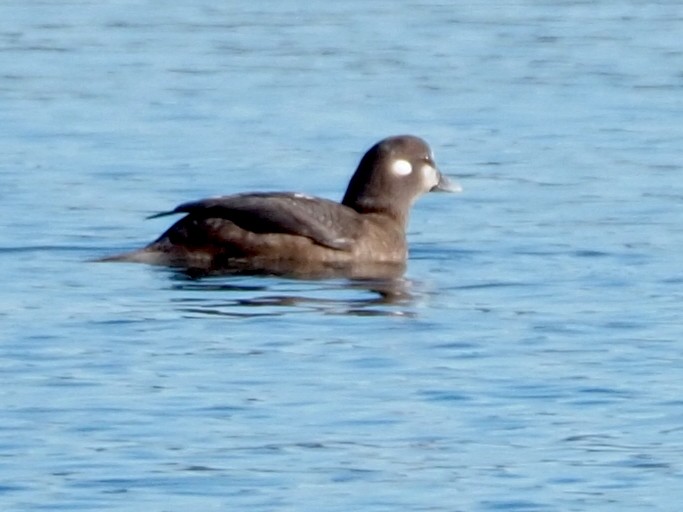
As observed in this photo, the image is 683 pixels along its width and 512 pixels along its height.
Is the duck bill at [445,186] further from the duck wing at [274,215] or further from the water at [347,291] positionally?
the duck wing at [274,215]

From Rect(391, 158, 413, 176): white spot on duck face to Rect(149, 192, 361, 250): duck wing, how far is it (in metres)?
1.09

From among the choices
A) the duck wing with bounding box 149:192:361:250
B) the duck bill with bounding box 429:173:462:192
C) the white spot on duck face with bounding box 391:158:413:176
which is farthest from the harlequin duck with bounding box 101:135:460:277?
the duck bill with bounding box 429:173:462:192

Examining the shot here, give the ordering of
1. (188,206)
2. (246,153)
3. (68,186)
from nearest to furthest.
Result: 1. (188,206)
2. (68,186)
3. (246,153)

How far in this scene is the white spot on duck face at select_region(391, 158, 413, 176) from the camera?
51.5ft

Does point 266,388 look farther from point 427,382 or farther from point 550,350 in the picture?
point 550,350

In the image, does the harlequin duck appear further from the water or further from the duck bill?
the duck bill

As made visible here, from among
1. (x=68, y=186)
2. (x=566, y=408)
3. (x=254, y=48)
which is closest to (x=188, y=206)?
(x=68, y=186)

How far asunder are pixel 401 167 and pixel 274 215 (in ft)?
4.59

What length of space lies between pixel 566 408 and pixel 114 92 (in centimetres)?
1340

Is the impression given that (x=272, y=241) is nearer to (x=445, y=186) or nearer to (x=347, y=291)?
(x=347, y=291)

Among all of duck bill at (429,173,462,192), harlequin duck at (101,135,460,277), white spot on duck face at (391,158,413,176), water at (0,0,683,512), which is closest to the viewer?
water at (0,0,683,512)

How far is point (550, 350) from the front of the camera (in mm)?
11758

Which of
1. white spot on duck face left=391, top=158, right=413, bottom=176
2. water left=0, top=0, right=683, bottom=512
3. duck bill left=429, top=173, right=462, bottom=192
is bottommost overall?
water left=0, top=0, right=683, bottom=512

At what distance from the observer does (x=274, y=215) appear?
14.7 metres
